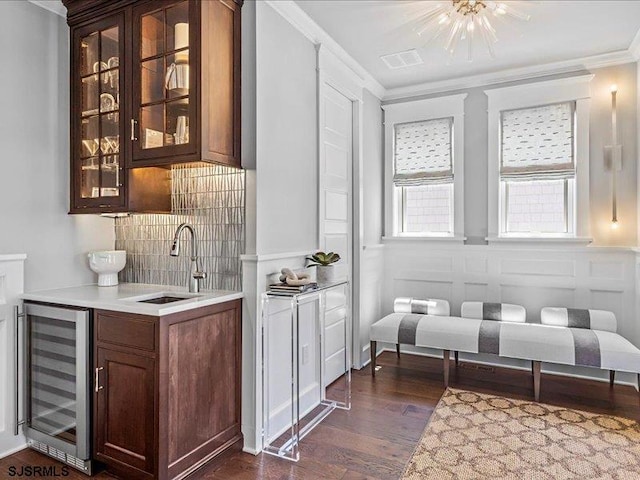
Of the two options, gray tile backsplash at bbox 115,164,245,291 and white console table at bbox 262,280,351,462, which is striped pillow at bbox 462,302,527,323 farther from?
gray tile backsplash at bbox 115,164,245,291

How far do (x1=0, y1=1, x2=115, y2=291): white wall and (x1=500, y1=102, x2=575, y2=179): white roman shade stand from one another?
3744 mm

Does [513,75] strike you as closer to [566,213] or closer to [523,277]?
[566,213]

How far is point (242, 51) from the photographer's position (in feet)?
8.65

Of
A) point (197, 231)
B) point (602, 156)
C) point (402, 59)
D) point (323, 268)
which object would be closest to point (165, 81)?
point (197, 231)

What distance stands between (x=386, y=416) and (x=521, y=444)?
0.88 m

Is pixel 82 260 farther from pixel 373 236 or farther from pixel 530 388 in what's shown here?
pixel 530 388

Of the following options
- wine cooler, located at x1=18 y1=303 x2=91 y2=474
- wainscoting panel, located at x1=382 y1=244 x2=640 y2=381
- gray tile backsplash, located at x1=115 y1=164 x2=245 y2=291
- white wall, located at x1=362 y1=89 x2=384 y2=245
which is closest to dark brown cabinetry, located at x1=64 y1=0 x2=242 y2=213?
gray tile backsplash, located at x1=115 y1=164 x2=245 y2=291

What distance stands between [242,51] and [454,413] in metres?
2.88

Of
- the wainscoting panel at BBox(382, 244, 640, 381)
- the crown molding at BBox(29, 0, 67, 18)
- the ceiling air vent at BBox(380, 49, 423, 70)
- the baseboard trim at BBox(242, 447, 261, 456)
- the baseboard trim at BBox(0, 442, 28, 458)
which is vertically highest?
the ceiling air vent at BBox(380, 49, 423, 70)

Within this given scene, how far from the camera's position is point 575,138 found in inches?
152

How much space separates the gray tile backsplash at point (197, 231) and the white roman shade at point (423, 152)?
8.01ft

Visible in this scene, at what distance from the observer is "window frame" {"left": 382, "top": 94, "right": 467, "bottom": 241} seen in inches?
170

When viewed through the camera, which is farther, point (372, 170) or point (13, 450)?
point (372, 170)

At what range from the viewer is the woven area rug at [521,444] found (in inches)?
92.1
